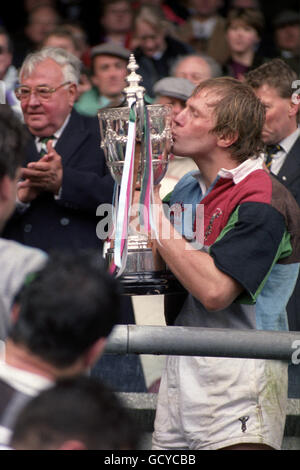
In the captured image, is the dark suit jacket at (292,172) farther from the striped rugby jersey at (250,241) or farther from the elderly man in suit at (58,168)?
the striped rugby jersey at (250,241)

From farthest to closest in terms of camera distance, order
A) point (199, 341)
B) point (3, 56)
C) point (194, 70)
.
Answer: point (3, 56), point (194, 70), point (199, 341)

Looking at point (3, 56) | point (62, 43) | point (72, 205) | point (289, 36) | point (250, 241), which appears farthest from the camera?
point (289, 36)

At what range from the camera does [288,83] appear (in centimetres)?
397

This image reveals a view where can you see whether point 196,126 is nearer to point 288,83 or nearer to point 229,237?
point 229,237

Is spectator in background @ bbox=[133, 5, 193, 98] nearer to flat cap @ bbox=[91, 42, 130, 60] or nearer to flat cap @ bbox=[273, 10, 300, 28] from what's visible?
flat cap @ bbox=[91, 42, 130, 60]

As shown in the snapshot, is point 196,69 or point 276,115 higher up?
point 196,69

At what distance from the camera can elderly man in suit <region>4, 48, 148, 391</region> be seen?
3635 millimetres

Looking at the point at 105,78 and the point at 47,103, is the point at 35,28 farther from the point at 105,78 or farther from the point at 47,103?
the point at 47,103

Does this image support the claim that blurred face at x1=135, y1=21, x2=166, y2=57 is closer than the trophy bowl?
No

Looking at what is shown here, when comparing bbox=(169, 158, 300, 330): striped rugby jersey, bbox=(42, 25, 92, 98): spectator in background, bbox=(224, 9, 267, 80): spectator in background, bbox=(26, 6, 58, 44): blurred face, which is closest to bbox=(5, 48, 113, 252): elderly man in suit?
bbox=(169, 158, 300, 330): striped rugby jersey

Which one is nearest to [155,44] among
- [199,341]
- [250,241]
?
[250,241]

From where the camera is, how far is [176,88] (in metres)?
4.62

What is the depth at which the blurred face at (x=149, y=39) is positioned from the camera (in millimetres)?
6215

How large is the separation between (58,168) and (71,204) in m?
0.18
